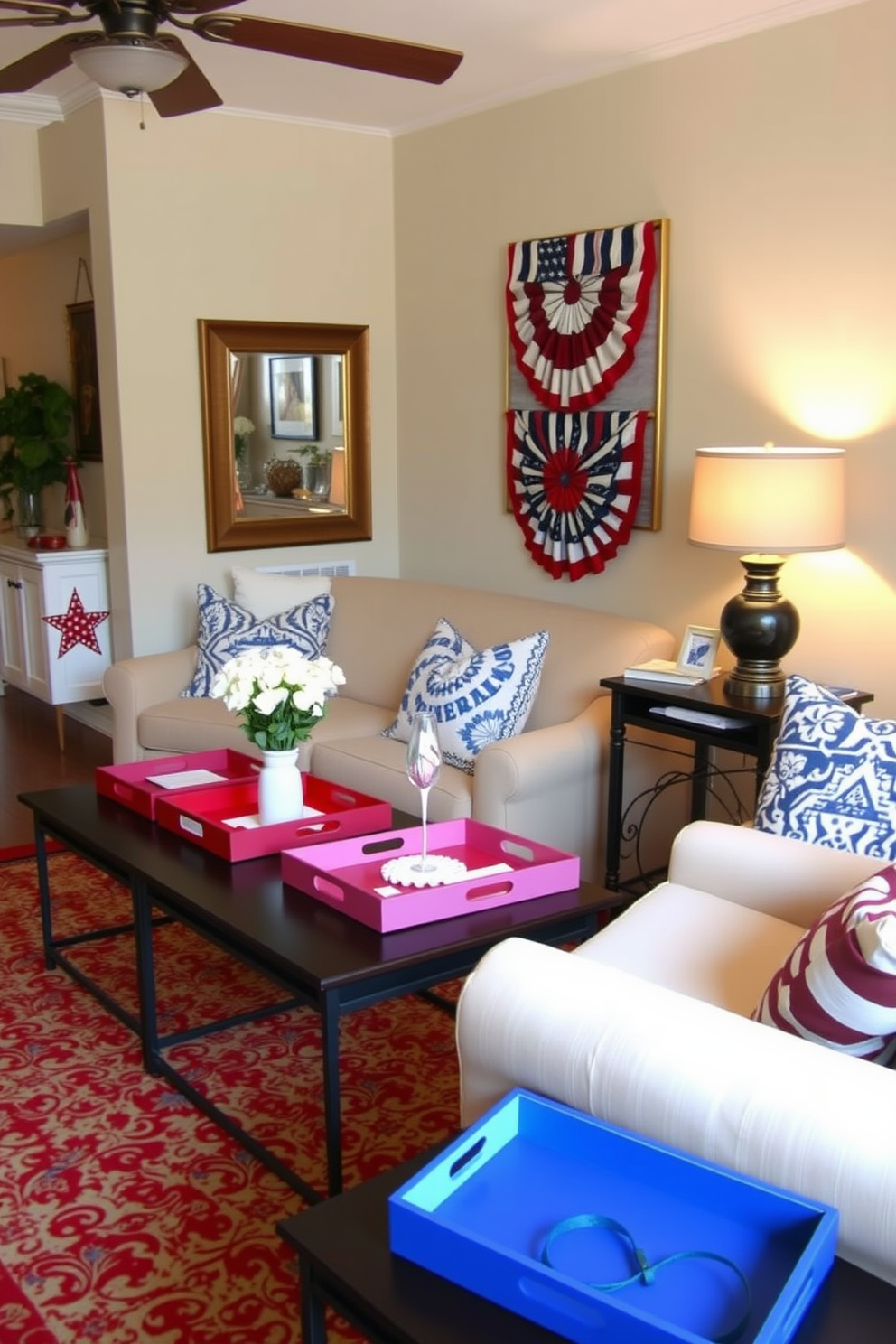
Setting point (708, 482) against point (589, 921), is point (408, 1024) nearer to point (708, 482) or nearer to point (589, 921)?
point (589, 921)

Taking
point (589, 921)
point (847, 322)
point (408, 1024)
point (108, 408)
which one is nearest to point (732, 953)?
point (589, 921)

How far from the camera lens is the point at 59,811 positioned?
3.23 m

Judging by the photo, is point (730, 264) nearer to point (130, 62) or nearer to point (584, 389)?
point (584, 389)

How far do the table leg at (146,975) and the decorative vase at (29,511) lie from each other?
3913 millimetres

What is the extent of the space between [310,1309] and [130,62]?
7.42 ft

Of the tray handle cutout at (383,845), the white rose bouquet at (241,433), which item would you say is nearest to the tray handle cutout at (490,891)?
the tray handle cutout at (383,845)

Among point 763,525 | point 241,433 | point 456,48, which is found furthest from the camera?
point 241,433

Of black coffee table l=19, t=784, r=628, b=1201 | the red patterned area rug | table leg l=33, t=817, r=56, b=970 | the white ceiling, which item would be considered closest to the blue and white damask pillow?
black coffee table l=19, t=784, r=628, b=1201

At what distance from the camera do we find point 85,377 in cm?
602

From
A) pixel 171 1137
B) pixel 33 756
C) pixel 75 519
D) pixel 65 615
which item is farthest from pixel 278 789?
pixel 75 519

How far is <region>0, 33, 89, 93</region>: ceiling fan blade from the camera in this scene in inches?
99.0

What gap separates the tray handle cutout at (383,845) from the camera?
9.11 ft

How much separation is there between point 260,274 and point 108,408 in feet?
2.71

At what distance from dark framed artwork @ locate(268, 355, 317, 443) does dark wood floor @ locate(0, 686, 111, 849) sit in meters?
1.65
